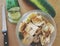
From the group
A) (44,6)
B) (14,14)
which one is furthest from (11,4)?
(44,6)

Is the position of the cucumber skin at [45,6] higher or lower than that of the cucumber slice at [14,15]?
higher

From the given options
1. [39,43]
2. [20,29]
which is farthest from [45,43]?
[20,29]

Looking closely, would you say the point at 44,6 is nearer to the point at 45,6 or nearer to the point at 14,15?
the point at 45,6

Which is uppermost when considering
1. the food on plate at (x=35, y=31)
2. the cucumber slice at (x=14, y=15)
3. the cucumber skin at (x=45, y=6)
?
the cucumber skin at (x=45, y=6)

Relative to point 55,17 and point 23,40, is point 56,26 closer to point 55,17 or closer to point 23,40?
point 55,17

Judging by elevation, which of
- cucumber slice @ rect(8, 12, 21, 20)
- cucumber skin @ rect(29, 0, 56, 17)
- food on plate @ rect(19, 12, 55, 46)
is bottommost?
food on plate @ rect(19, 12, 55, 46)
